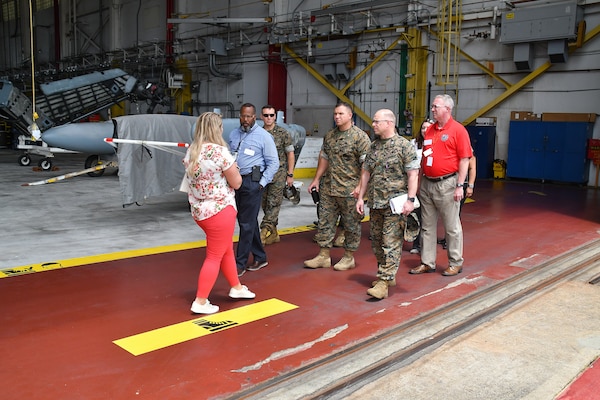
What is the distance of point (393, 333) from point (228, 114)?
21.3m

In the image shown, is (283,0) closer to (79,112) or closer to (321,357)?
(79,112)

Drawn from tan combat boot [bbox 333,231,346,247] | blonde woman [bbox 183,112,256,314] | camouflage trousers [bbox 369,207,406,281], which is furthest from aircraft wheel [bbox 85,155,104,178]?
camouflage trousers [bbox 369,207,406,281]

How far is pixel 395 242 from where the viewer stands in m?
4.88

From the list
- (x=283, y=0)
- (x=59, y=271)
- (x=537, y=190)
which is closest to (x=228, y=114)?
(x=283, y=0)

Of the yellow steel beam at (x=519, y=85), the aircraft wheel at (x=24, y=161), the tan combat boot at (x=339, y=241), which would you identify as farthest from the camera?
the aircraft wheel at (x=24, y=161)

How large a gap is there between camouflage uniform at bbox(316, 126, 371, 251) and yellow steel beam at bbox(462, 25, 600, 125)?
1198 cm

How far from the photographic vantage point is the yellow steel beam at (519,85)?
1447cm

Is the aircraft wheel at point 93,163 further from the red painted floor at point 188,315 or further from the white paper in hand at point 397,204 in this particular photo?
the white paper in hand at point 397,204

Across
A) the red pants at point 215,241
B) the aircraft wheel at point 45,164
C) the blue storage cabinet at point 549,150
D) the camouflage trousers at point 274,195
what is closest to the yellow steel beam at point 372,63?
the blue storage cabinet at point 549,150

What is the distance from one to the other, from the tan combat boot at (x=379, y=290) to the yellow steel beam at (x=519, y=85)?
42.5ft

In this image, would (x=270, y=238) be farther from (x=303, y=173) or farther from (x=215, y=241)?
(x=303, y=173)

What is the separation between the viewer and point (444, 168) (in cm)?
545

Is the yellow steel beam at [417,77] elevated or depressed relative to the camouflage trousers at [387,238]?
elevated

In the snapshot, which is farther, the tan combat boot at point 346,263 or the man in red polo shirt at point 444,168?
the tan combat boot at point 346,263
